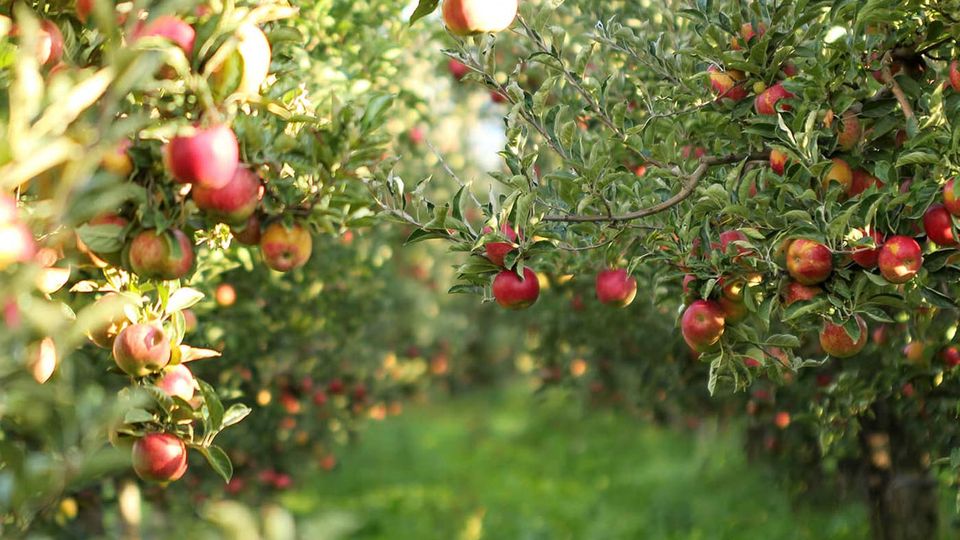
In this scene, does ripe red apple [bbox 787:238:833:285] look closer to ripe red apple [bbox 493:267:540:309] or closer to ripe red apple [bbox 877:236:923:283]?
ripe red apple [bbox 877:236:923:283]

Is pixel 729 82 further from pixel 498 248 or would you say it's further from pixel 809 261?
pixel 498 248

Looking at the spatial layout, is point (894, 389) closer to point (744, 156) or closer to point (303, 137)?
point (744, 156)

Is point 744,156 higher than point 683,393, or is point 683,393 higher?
point 744,156

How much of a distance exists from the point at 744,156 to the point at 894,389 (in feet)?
4.01

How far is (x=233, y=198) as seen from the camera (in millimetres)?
2002

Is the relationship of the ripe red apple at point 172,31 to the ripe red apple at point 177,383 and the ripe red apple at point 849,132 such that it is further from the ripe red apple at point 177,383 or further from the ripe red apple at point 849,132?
the ripe red apple at point 849,132

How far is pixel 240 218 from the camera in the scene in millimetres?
2045

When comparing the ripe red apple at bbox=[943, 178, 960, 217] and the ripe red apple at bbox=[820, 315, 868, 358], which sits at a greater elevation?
the ripe red apple at bbox=[943, 178, 960, 217]

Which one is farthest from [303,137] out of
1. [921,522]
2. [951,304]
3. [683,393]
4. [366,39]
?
[921,522]

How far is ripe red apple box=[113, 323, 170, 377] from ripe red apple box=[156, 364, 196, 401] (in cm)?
9

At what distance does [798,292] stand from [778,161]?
0.34 metres

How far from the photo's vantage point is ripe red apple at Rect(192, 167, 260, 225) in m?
1.97

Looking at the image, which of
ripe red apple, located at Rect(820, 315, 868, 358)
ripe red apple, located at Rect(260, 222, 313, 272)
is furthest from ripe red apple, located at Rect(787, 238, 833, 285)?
ripe red apple, located at Rect(260, 222, 313, 272)

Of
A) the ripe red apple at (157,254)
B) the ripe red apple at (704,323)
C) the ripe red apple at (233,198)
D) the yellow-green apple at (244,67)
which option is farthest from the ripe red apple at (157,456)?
the ripe red apple at (704,323)
